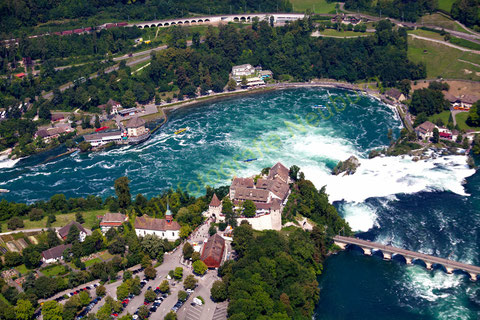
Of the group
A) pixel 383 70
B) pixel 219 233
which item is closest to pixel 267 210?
pixel 219 233

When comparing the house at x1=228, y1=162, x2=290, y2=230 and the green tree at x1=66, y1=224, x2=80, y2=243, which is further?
the house at x1=228, y1=162, x2=290, y2=230

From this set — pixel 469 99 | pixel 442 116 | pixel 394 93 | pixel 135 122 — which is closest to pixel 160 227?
pixel 135 122

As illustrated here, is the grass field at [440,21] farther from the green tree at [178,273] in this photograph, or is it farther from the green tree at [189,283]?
the green tree at [189,283]

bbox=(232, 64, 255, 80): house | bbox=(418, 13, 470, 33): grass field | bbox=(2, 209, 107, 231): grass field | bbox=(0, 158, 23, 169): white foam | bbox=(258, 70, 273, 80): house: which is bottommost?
bbox=(0, 158, 23, 169): white foam

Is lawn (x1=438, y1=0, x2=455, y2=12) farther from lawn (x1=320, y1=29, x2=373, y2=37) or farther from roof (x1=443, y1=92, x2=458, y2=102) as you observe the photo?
roof (x1=443, y1=92, x2=458, y2=102)

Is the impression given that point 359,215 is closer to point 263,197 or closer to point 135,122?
point 263,197

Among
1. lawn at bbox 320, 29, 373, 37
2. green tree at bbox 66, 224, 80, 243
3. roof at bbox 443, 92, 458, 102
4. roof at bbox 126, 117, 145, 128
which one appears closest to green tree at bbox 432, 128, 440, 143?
roof at bbox 443, 92, 458, 102
